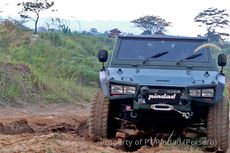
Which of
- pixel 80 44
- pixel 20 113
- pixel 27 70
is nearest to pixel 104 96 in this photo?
pixel 20 113

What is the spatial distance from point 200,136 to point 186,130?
0.21m

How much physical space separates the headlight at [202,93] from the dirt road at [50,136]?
2.33 feet

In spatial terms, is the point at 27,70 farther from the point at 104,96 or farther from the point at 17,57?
the point at 104,96

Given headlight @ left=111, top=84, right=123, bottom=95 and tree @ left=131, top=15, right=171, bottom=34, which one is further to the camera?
tree @ left=131, top=15, right=171, bottom=34

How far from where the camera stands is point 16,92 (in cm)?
1547

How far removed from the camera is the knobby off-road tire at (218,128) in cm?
877

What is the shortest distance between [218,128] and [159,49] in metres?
1.73

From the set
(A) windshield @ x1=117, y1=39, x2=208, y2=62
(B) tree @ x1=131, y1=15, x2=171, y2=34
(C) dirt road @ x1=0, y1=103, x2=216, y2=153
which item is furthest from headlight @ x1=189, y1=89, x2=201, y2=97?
(B) tree @ x1=131, y1=15, x2=171, y2=34

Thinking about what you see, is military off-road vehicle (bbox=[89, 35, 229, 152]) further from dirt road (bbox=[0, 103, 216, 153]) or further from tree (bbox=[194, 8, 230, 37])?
tree (bbox=[194, 8, 230, 37])

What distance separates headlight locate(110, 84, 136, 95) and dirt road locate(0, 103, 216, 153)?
0.71 meters

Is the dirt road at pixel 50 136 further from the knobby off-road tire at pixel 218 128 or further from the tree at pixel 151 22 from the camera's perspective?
the tree at pixel 151 22

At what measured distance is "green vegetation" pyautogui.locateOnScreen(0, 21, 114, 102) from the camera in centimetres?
1748

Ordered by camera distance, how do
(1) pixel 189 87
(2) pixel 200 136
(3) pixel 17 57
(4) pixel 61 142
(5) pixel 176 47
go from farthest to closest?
(3) pixel 17 57
(5) pixel 176 47
(2) pixel 200 136
(1) pixel 189 87
(4) pixel 61 142

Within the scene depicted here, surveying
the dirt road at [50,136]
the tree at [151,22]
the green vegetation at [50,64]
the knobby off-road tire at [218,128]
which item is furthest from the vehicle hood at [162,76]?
the tree at [151,22]
